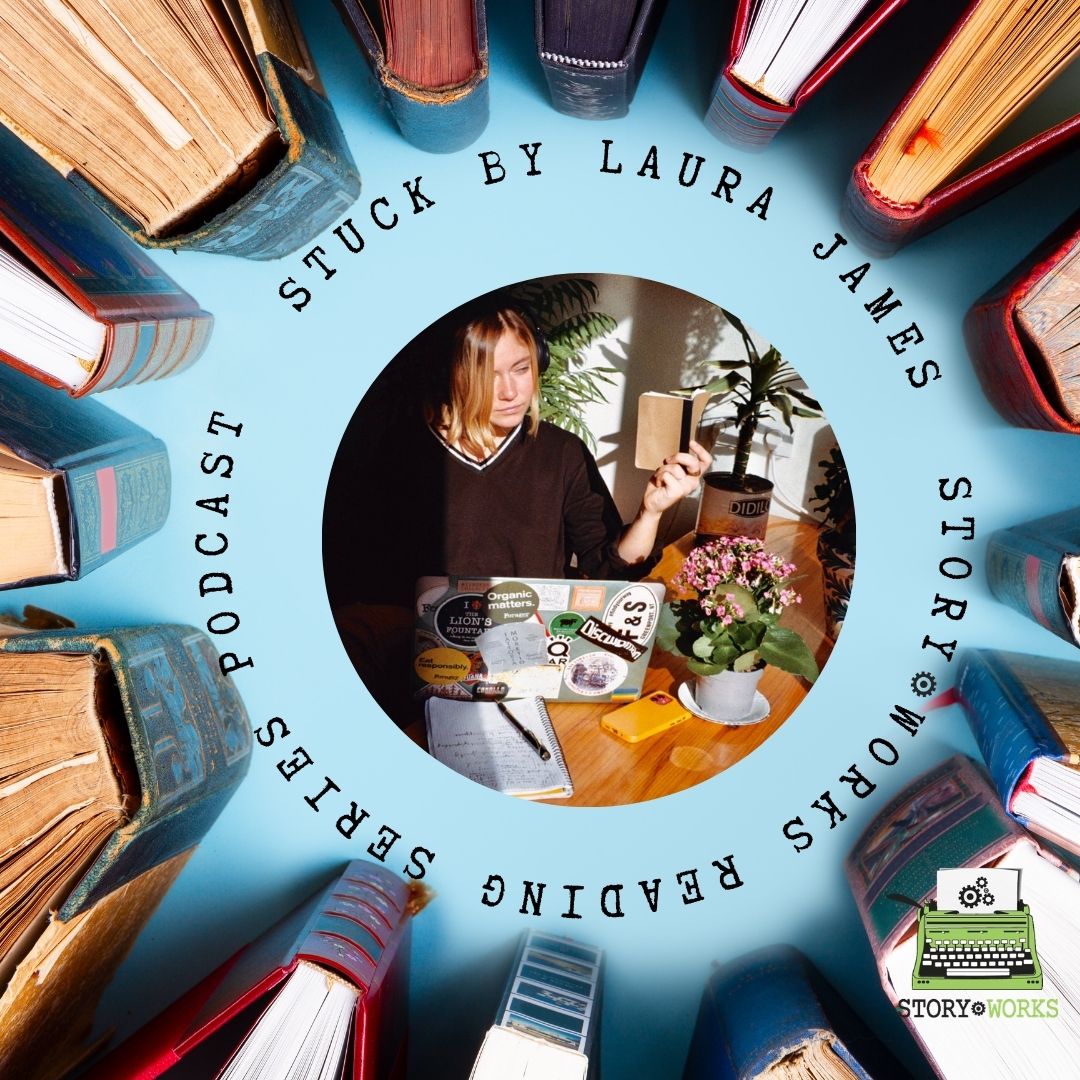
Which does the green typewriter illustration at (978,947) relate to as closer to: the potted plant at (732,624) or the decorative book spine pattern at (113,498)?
the potted plant at (732,624)

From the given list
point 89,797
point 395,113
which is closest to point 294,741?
point 89,797

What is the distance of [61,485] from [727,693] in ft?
1.84

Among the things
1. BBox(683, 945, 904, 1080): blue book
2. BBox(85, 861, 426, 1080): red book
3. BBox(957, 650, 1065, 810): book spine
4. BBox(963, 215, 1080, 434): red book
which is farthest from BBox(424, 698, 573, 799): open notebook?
BBox(963, 215, 1080, 434): red book

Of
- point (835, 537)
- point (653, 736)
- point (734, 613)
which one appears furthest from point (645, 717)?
point (835, 537)

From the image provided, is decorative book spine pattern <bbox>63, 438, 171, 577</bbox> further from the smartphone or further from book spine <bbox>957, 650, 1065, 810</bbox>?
book spine <bbox>957, 650, 1065, 810</bbox>

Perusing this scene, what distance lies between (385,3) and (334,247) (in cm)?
19

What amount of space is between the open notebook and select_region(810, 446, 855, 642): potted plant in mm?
282

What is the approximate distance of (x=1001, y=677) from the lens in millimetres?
671

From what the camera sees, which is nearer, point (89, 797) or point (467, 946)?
point (89, 797)

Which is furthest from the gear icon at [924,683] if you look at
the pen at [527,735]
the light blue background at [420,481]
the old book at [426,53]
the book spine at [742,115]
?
the old book at [426,53]

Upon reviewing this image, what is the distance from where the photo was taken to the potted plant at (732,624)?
72 centimetres

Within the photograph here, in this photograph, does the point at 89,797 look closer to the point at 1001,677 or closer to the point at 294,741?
the point at 294,741

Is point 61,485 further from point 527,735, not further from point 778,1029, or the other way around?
point 778,1029

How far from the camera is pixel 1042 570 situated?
1.99 ft
